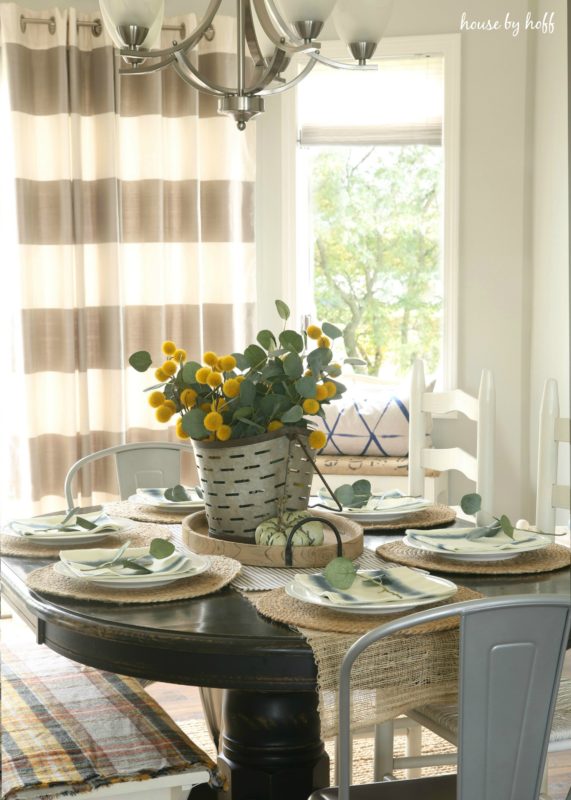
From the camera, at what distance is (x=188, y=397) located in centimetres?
187

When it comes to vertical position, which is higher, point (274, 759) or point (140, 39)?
point (140, 39)

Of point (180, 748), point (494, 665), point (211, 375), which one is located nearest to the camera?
point (494, 665)

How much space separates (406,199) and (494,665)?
3.60 metres

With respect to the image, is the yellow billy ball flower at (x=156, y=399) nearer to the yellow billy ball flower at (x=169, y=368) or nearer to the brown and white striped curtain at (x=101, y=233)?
the yellow billy ball flower at (x=169, y=368)

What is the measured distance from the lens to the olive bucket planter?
1.82m

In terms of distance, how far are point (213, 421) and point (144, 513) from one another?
1.90 ft

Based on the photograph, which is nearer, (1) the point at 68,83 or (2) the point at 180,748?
(2) the point at 180,748

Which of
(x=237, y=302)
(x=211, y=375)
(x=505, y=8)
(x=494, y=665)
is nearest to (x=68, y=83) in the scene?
(x=237, y=302)

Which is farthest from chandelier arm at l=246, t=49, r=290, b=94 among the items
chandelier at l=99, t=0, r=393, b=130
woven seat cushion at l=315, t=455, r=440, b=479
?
woven seat cushion at l=315, t=455, r=440, b=479

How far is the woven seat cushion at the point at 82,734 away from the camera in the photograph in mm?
1511

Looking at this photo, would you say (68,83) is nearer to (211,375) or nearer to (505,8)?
(505,8)

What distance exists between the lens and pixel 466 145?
14.4ft

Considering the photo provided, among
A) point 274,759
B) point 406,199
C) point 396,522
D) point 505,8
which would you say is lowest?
point 274,759

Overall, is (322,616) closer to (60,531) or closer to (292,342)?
(292,342)
